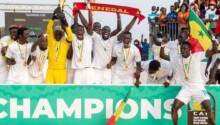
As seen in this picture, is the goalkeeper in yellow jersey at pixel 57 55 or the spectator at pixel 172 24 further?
the spectator at pixel 172 24

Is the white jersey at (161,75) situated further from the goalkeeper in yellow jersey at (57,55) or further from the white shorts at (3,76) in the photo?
the white shorts at (3,76)

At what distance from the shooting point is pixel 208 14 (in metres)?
18.8

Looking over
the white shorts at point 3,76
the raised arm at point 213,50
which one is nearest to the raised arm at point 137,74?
the raised arm at point 213,50

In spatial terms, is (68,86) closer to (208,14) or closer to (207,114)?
(207,114)

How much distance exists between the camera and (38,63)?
437 inches

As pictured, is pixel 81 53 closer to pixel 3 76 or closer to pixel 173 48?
pixel 3 76

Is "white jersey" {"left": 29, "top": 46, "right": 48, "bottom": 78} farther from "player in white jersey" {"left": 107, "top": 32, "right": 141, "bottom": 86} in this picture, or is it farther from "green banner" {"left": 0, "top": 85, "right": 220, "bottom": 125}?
"player in white jersey" {"left": 107, "top": 32, "right": 141, "bottom": 86}

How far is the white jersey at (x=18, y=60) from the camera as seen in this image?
1090cm

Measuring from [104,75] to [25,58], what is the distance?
1.65 metres

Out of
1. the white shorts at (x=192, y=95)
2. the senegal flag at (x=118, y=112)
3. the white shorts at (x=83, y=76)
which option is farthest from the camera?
the white shorts at (x=83, y=76)

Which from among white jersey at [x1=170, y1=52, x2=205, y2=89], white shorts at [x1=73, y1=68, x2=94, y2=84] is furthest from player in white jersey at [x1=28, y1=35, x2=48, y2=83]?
white jersey at [x1=170, y1=52, x2=205, y2=89]

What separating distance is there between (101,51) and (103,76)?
1.79 feet

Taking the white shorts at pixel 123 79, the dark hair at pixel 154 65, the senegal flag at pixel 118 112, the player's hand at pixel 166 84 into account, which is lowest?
the senegal flag at pixel 118 112

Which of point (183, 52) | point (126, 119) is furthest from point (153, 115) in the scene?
point (183, 52)
